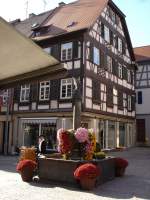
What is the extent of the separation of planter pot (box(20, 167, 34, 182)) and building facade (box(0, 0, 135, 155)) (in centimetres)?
923

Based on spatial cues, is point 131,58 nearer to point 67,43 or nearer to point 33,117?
point 67,43

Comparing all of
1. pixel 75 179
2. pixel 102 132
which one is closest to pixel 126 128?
pixel 102 132

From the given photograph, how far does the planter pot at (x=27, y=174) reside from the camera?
10.3 m

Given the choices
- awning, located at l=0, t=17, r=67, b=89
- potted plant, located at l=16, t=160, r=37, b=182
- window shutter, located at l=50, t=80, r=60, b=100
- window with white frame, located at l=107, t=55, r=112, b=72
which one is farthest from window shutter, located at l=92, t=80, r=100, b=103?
awning, located at l=0, t=17, r=67, b=89

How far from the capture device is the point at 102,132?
939 inches

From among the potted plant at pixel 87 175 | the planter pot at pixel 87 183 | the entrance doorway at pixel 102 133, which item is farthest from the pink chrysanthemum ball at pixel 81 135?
the entrance doorway at pixel 102 133

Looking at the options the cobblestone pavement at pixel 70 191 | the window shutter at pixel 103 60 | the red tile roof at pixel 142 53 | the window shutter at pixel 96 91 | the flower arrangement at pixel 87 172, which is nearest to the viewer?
the cobblestone pavement at pixel 70 191

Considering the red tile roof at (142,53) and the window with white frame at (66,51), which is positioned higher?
the red tile roof at (142,53)

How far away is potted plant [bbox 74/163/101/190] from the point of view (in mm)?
8984

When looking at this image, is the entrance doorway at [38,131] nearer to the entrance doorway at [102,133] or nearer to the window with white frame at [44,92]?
the window with white frame at [44,92]

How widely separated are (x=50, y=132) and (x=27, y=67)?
20.9 m

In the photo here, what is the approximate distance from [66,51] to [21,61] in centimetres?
2060

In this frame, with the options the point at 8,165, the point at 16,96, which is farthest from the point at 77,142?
the point at 16,96

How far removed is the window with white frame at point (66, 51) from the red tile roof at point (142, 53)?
1263cm
